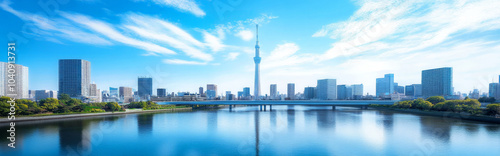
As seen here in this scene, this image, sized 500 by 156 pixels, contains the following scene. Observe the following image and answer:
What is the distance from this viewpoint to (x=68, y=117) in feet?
118

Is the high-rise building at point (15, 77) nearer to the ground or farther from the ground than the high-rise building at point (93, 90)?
farther from the ground

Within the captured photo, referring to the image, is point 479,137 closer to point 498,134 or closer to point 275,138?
point 498,134

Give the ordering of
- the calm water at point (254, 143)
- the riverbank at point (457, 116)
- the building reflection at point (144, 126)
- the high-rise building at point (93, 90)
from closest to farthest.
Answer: the calm water at point (254, 143) → the building reflection at point (144, 126) → the riverbank at point (457, 116) → the high-rise building at point (93, 90)

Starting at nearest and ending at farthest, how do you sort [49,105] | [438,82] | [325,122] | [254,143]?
[254,143] < [325,122] < [49,105] < [438,82]

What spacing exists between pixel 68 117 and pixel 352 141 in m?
39.7

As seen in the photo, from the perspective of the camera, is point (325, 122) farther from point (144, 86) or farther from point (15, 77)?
point (144, 86)

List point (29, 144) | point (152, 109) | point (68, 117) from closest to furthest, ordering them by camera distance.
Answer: point (29, 144)
point (68, 117)
point (152, 109)

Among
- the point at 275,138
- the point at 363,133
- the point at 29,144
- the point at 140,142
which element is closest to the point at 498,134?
the point at 363,133

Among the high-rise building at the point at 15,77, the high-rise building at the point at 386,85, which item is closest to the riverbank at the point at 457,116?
the high-rise building at the point at 15,77

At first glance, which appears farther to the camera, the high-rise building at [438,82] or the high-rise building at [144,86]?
the high-rise building at [144,86]

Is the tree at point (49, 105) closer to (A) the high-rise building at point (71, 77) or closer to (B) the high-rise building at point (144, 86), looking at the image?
(A) the high-rise building at point (71, 77)

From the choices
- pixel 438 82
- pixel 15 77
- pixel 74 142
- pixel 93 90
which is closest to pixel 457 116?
pixel 74 142

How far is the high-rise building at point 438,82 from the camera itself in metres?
105

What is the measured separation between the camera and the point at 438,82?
108250 mm
